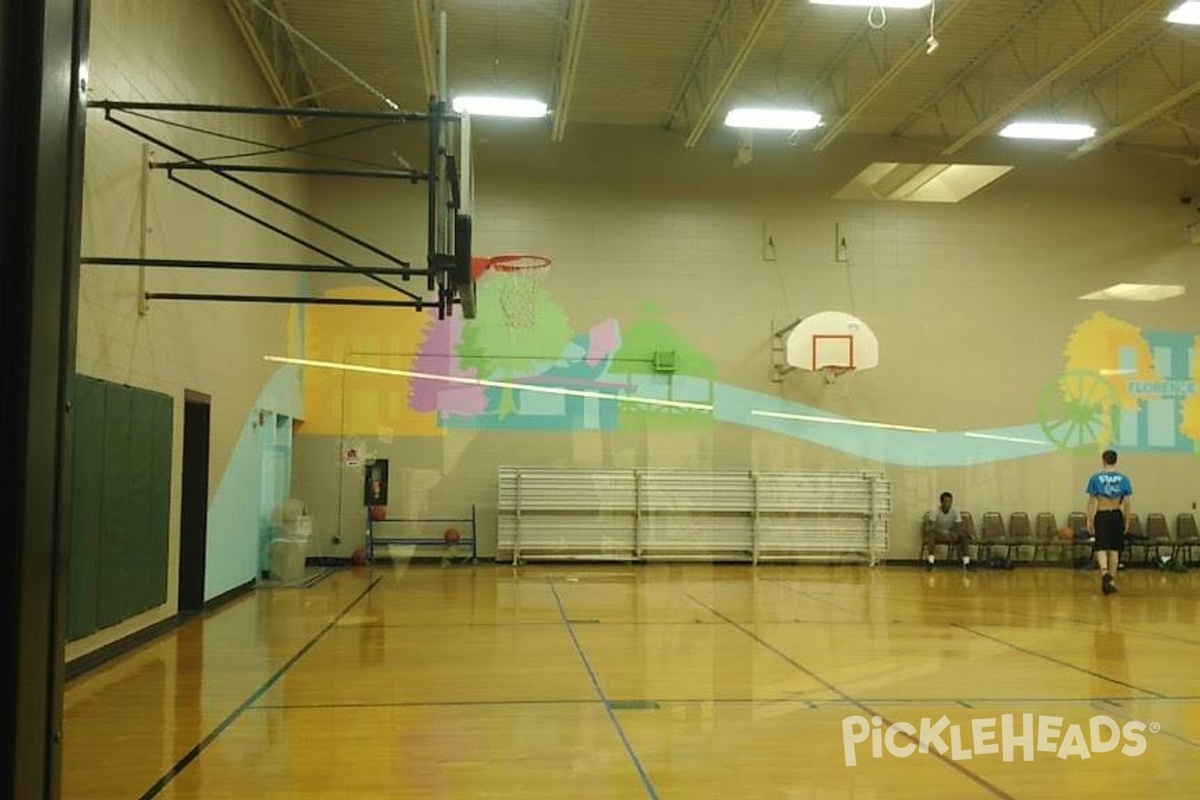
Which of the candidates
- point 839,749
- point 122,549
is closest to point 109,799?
point 839,749

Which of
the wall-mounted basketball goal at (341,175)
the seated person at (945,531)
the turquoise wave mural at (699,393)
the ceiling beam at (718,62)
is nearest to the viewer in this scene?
the wall-mounted basketball goal at (341,175)

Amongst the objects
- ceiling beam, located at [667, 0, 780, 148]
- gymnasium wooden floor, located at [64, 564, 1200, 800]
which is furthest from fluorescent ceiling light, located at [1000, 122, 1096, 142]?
gymnasium wooden floor, located at [64, 564, 1200, 800]

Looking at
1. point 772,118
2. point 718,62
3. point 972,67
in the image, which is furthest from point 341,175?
point 972,67

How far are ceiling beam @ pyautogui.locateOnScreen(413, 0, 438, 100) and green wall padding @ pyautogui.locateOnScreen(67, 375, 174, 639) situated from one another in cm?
421

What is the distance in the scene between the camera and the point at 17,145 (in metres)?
0.98

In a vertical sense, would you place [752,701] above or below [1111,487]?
below

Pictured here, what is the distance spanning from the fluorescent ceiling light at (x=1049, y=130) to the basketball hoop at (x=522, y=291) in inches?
286

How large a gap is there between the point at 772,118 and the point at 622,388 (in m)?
4.65

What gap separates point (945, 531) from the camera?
16297mm

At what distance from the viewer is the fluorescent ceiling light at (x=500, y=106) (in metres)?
13.5

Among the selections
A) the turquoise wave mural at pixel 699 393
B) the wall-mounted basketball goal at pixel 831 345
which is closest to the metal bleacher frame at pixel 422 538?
the turquoise wave mural at pixel 699 393

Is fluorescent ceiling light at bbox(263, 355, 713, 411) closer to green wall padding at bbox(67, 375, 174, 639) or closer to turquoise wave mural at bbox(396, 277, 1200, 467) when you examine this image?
turquoise wave mural at bbox(396, 277, 1200, 467)

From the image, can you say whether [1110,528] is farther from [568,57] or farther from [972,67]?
[568,57]

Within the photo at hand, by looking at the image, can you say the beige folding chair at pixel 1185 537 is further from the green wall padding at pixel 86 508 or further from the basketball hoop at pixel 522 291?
the green wall padding at pixel 86 508
